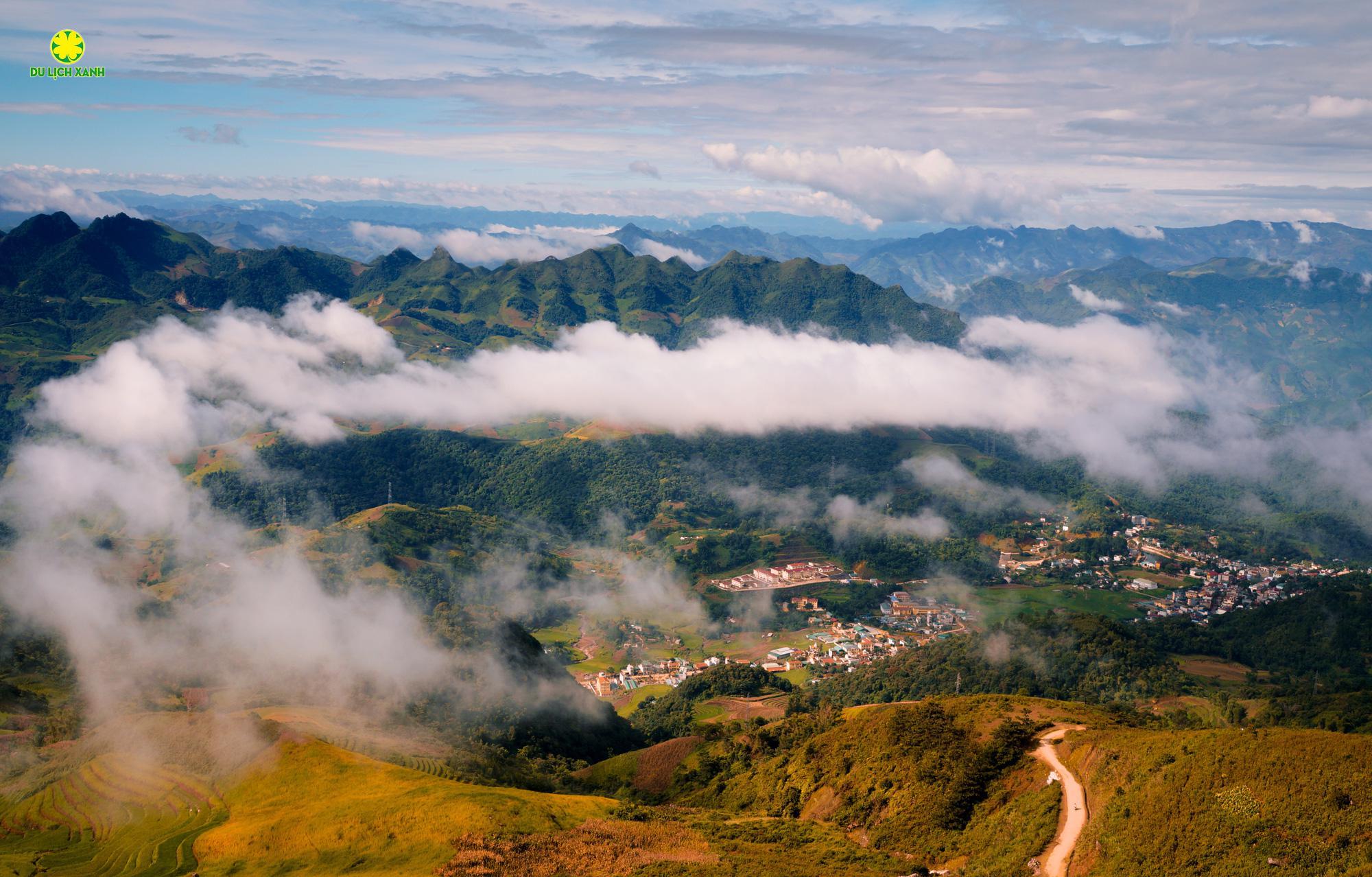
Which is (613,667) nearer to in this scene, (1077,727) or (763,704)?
(763,704)

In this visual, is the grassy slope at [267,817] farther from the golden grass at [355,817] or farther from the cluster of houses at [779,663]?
the cluster of houses at [779,663]

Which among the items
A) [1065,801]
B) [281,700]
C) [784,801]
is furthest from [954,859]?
[281,700]

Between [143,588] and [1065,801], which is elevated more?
[1065,801]

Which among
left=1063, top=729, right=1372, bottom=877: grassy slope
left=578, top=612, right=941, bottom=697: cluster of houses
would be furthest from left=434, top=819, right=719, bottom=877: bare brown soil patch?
left=578, top=612, right=941, bottom=697: cluster of houses

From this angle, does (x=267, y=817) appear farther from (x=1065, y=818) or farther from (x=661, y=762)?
(x=1065, y=818)

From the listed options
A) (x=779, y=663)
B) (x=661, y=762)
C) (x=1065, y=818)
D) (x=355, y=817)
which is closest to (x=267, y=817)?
(x=355, y=817)

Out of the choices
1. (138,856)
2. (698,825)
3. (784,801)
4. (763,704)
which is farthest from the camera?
(763,704)

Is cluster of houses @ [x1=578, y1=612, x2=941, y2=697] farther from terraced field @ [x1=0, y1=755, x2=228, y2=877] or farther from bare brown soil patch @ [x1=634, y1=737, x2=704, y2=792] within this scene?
terraced field @ [x1=0, y1=755, x2=228, y2=877]
